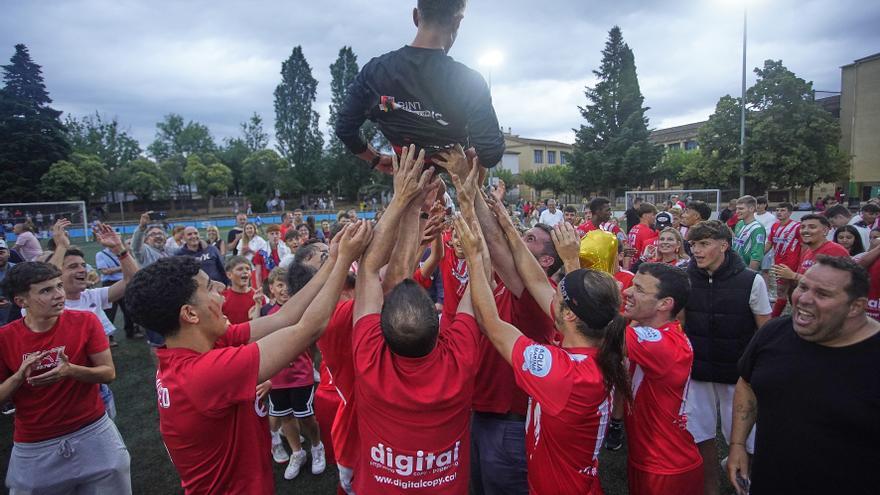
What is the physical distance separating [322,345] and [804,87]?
3821 centimetres

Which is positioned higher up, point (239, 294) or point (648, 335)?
point (648, 335)

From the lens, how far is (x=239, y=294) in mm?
5492

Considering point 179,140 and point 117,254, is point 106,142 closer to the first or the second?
point 179,140

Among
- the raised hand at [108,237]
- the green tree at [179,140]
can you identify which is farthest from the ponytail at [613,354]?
the green tree at [179,140]

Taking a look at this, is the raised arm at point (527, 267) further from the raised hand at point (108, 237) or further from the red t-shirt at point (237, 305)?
the red t-shirt at point (237, 305)

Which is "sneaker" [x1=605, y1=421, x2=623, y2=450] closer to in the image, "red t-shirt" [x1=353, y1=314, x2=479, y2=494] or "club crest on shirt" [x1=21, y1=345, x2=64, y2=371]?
"red t-shirt" [x1=353, y1=314, x2=479, y2=494]

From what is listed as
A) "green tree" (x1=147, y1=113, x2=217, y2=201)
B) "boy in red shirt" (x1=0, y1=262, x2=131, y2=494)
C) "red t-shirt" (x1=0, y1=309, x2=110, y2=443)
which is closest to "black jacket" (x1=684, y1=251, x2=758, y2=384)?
"boy in red shirt" (x1=0, y1=262, x2=131, y2=494)

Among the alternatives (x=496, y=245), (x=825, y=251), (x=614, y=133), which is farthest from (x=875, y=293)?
(x=614, y=133)

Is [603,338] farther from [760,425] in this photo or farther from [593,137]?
[593,137]

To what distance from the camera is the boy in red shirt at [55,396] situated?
2941mm

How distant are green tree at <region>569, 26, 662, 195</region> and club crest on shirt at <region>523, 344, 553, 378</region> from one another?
39933 millimetres

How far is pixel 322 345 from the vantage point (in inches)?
99.3

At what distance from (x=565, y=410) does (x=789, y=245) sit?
7719 mm

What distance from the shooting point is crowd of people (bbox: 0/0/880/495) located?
205 centimetres
